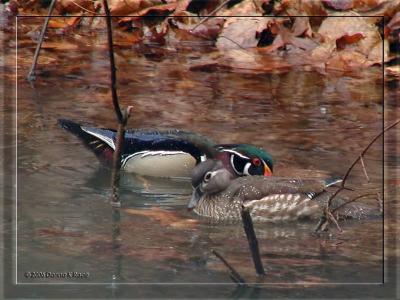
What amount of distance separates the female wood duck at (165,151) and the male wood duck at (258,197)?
465 mm

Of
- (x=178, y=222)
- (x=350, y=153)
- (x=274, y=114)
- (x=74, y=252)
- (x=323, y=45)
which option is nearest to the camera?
(x=74, y=252)

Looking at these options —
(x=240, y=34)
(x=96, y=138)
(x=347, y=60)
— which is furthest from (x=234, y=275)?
(x=240, y=34)

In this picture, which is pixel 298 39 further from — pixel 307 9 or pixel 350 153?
pixel 350 153

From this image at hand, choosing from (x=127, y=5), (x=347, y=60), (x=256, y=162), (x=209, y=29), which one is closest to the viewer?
(x=256, y=162)

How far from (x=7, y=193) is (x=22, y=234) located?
0.83m


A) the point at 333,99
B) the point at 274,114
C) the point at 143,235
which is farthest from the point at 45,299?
the point at 333,99

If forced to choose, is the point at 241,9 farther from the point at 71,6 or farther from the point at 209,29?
the point at 71,6

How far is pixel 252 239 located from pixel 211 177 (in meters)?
2.29

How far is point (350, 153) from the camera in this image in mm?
8664

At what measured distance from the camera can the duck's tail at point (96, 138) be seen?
852cm

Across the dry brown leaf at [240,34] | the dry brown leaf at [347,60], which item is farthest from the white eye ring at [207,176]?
the dry brown leaf at [240,34]

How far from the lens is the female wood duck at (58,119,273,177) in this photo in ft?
27.8

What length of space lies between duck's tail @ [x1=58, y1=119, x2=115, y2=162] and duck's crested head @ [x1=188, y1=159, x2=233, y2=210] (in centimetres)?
77

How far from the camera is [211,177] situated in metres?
7.96
